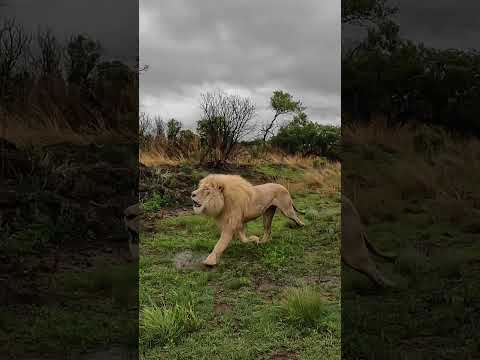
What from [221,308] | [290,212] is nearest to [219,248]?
[221,308]

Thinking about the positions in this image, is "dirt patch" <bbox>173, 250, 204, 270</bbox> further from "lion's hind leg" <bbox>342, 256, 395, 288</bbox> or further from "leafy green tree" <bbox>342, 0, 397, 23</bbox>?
"leafy green tree" <bbox>342, 0, 397, 23</bbox>

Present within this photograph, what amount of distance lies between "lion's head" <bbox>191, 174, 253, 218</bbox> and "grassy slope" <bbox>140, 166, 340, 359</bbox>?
0.90ft

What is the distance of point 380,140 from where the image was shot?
10.8 feet

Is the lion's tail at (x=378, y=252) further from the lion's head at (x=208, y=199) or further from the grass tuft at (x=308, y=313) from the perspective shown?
the lion's head at (x=208, y=199)

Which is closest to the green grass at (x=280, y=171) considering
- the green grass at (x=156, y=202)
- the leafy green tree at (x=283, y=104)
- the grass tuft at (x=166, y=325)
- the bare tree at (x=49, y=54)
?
the leafy green tree at (x=283, y=104)

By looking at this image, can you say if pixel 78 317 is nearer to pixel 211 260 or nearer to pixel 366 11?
pixel 211 260

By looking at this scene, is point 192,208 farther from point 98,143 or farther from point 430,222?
point 430,222

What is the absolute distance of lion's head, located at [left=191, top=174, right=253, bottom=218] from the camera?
3777 millimetres

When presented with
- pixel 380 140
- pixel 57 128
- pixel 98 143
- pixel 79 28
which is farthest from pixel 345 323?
pixel 79 28

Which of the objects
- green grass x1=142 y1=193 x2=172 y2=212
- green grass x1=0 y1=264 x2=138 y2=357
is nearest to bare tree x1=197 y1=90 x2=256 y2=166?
green grass x1=142 y1=193 x2=172 y2=212

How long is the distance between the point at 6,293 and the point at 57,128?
127cm

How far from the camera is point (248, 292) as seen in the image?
12.6ft

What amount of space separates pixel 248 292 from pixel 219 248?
455mm

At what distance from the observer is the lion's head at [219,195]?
3777mm
